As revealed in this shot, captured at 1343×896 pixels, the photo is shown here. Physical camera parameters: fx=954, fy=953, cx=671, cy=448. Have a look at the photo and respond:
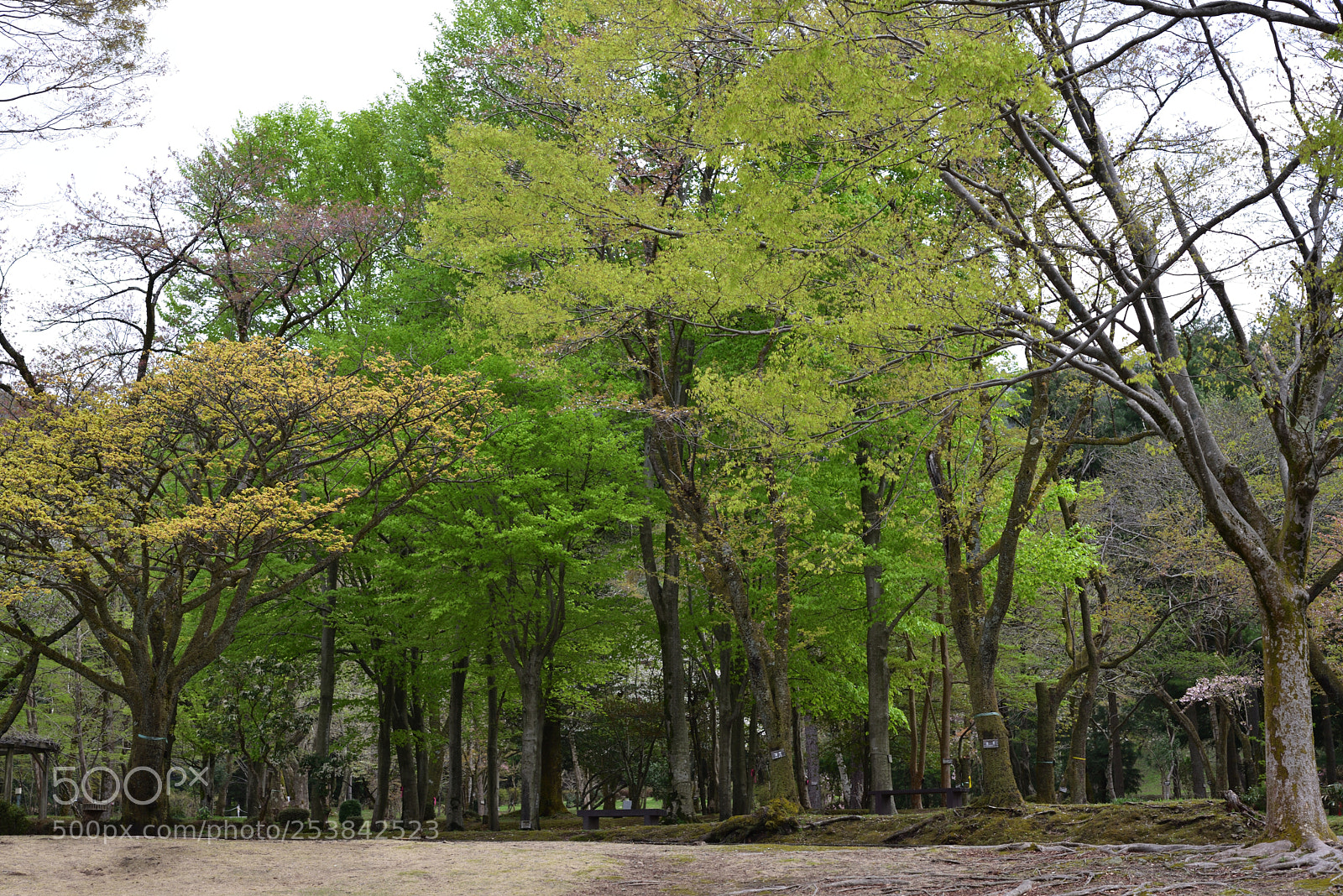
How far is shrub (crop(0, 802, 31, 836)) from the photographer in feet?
44.1

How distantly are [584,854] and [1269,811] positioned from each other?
6042 mm

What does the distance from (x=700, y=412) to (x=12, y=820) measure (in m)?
11.3

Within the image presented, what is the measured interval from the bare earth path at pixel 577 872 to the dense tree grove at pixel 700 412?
1.63m

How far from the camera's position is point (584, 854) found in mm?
9578

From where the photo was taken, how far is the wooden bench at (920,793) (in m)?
12.6

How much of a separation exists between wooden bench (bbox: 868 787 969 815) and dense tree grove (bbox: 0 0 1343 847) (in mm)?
1085

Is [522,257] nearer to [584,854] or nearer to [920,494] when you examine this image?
[920,494]

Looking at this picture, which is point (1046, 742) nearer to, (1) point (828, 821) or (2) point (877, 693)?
(2) point (877, 693)

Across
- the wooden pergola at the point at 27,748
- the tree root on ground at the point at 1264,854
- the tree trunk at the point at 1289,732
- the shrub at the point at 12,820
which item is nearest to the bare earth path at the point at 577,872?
the tree root on ground at the point at 1264,854

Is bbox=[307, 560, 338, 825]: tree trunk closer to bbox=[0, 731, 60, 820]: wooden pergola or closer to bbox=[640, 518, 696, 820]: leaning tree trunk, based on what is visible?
bbox=[0, 731, 60, 820]: wooden pergola

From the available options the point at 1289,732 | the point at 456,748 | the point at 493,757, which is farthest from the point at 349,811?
the point at 1289,732

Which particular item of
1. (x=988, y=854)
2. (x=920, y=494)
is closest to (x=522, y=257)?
(x=920, y=494)

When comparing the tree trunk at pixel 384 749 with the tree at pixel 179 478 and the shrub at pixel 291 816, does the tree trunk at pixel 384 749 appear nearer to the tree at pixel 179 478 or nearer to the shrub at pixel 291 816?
the shrub at pixel 291 816

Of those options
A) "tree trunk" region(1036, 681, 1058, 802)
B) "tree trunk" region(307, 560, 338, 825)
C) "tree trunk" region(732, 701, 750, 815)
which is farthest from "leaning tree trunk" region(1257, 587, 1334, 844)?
"tree trunk" region(307, 560, 338, 825)
